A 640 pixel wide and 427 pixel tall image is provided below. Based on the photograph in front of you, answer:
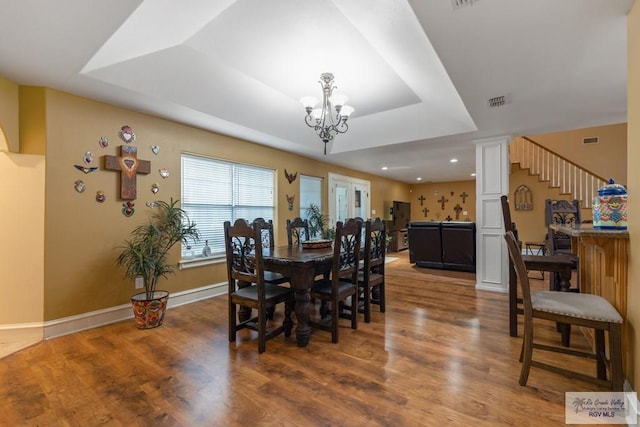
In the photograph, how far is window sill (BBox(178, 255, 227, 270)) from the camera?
11.8 ft

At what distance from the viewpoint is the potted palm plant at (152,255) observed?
2.83m

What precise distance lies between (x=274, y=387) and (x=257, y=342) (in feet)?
2.27

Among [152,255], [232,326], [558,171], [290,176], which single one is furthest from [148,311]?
[558,171]

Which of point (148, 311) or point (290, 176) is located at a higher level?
point (290, 176)

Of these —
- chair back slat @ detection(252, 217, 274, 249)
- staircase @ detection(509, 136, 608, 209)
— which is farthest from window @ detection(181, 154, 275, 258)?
staircase @ detection(509, 136, 608, 209)

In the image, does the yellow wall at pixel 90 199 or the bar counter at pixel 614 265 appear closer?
the bar counter at pixel 614 265

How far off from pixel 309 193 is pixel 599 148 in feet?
23.8

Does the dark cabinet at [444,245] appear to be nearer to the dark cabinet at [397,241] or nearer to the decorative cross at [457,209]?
the dark cabinet at [397,241]

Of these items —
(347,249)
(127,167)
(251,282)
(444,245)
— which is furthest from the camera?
(444,245)

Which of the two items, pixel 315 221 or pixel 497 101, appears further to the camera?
pixel 315 221

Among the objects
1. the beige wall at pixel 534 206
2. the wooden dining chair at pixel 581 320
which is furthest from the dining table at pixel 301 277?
the beige wall at pixel 534 206

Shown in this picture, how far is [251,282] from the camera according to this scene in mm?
2449

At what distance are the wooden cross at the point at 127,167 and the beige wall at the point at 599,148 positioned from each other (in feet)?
28.8

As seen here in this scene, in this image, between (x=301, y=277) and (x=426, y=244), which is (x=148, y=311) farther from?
(x=426, y=244)
